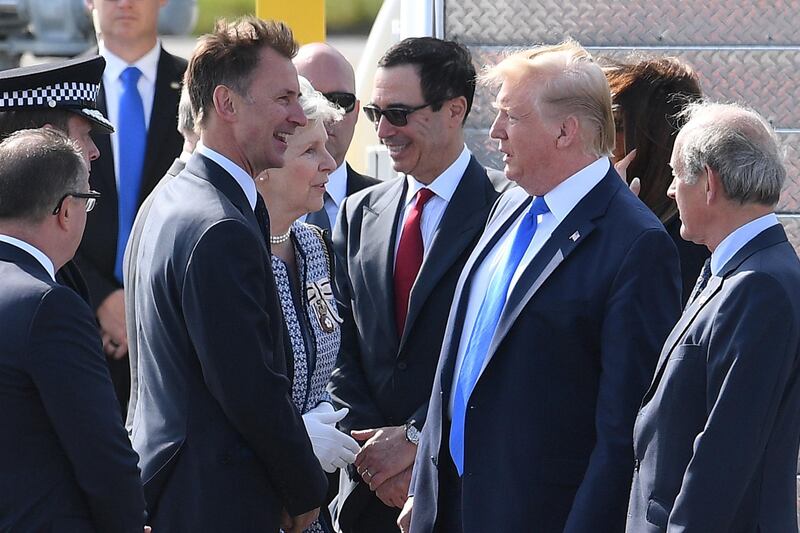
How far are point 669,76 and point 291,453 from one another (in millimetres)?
1832

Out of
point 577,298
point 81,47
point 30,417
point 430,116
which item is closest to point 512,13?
point 430,116

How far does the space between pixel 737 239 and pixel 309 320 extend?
5.05 ft

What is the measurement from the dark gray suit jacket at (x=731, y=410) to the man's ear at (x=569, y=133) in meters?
0.63

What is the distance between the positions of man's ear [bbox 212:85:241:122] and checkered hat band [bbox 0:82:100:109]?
1.44ft

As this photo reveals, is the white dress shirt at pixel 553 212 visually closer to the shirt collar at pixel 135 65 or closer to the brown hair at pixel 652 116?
the brown hair at pixel 652 116

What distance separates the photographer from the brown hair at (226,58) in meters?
3.72

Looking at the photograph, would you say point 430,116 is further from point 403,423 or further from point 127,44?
point 127,44

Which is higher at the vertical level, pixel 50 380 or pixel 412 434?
pixel 50 380

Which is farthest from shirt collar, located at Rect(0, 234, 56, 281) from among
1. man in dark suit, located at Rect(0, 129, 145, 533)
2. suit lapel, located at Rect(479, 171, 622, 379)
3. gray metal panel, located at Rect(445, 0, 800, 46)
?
gray metal panel, located at Rect(445, 0, 800, 46)

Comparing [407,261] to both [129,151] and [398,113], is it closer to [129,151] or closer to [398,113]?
[398,113]

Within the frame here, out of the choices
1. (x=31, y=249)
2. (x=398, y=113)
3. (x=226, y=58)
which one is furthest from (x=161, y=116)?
(x=31, y=249)

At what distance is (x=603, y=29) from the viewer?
5.32m

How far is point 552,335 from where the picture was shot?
10.8ft

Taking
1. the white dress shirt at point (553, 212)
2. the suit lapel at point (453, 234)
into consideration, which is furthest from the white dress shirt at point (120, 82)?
the white dress shirt at point (553, 212)
